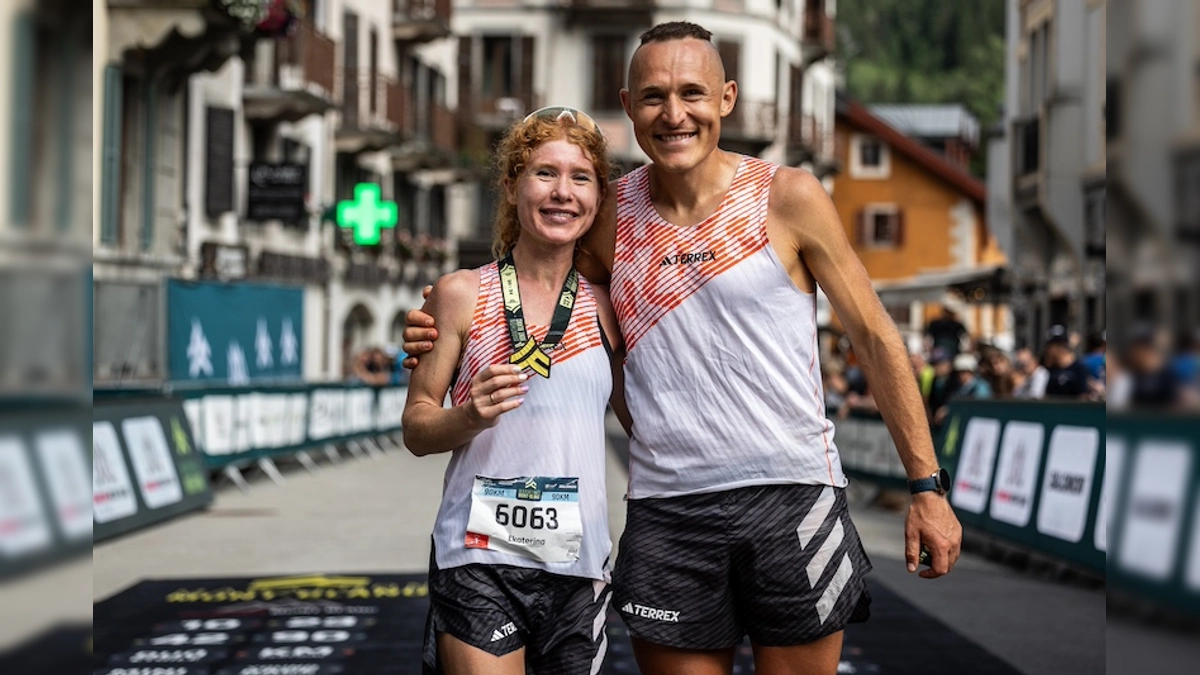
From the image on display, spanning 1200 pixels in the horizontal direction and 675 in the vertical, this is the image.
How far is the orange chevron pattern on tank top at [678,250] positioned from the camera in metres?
3.68

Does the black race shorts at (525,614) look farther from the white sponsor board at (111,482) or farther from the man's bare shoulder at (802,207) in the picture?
the white sponsor board at (111,482)

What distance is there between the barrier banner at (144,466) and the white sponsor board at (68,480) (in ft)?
33.3

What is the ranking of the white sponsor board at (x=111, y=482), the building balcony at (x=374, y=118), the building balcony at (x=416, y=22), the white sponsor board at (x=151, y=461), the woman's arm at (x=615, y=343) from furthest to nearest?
the building balcony at (x=416, y=22) < the building balcony at (x=374, y=118) < the white sponsor board at (x=151, y=461) < the white sponsor board at (x=111, y=482) < the woman's arm at (x=615, y=343)

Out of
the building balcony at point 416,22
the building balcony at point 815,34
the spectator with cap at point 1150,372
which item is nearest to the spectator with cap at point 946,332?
the building balcony at point 416,22

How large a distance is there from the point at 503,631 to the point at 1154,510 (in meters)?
2.12

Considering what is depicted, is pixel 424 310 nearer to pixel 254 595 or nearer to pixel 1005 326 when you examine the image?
pixel 254 595

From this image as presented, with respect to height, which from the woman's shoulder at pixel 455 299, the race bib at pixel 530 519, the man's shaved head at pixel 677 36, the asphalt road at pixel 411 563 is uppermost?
the man's shaved head at pixel 677 36

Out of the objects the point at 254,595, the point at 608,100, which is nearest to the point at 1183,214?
the point at 254,595

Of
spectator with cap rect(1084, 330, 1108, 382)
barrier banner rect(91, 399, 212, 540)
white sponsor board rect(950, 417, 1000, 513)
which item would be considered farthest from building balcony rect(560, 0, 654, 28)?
white sponsor board rect(950, 417, 1000, 513)

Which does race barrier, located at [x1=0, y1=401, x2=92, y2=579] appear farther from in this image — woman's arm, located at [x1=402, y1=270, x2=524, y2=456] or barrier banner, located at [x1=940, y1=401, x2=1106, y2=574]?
barrier banner, located at [x1=940, y1=401, x2=1106, y2=574]

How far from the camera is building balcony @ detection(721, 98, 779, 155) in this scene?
1967 inches

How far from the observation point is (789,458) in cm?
366

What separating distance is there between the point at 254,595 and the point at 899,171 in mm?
54554

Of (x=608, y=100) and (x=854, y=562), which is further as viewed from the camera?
(x=608, y=100)
